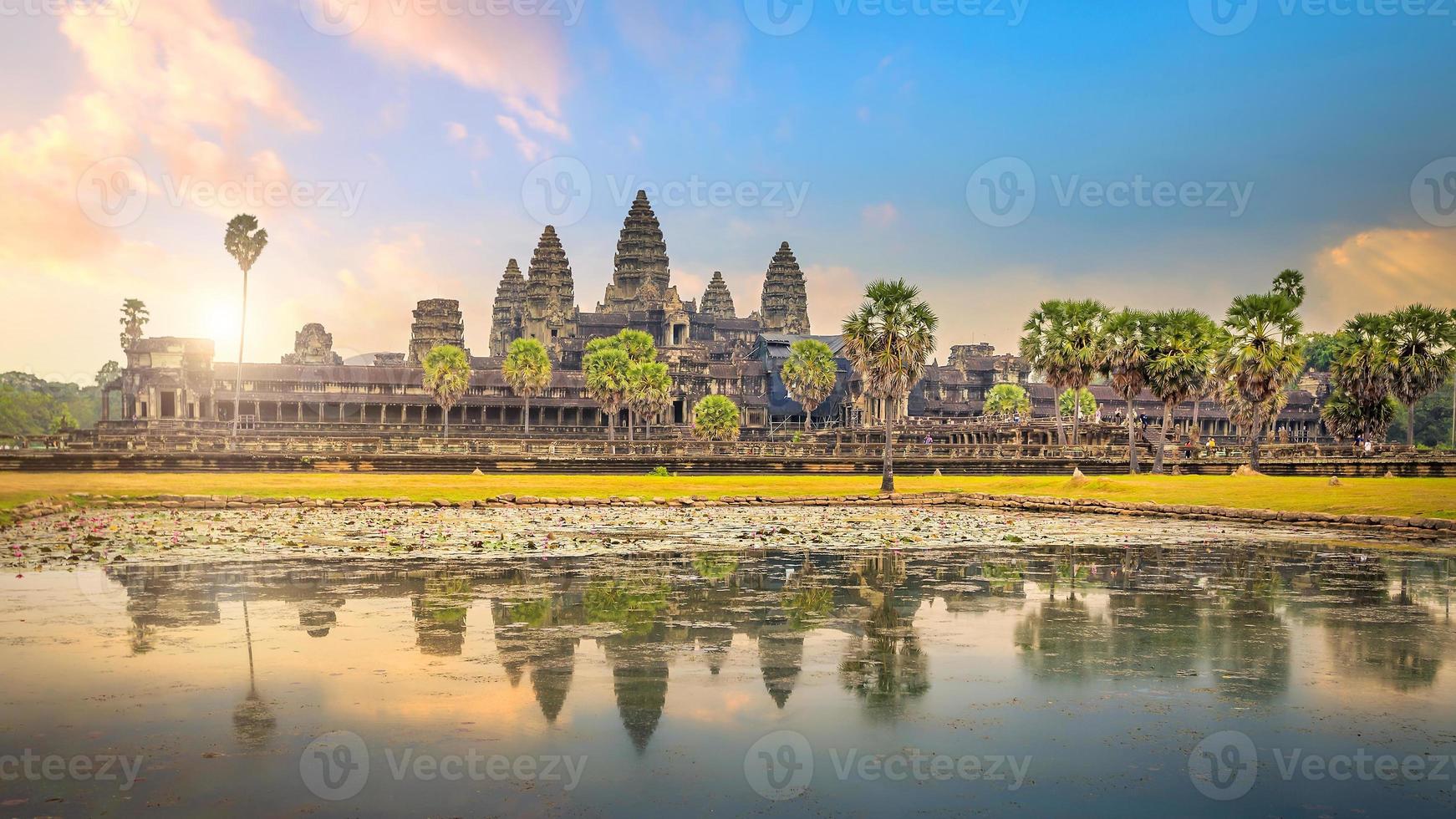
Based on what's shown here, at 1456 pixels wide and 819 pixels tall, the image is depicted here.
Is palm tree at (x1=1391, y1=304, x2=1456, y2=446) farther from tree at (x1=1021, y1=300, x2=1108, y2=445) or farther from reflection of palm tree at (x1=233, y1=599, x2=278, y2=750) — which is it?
reflection of palm tree at (x1=233, y1=599, x2=278, y2=750)

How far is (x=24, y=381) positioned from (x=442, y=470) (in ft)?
551

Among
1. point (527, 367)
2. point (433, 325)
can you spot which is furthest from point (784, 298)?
point (527, 367)

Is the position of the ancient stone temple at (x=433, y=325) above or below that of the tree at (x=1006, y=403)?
above

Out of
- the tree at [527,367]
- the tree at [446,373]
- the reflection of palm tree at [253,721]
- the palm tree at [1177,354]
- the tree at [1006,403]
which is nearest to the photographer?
the reflection of palm tree at [253,721]

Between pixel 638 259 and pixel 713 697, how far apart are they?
154900 millimetres

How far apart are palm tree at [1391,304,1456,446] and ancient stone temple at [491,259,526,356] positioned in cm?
13424

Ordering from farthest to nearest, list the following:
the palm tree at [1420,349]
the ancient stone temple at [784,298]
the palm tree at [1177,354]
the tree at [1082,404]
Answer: the ancient stone temple at [784,298], the tree at [1082,404], the palm tree at [1420,349], the palm tree at [1177,354]

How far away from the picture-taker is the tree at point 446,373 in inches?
3971

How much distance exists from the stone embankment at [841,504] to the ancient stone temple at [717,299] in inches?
5742

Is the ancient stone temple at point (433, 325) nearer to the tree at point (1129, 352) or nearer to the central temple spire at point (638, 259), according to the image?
the central temple spire at point (638, 259)

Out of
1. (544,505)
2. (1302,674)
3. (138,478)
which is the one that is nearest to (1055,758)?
(1302,674)

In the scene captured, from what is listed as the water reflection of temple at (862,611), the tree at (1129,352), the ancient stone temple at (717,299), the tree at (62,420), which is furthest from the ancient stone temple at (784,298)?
the water reflection of temple at (862,611)

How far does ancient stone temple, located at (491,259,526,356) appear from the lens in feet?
618

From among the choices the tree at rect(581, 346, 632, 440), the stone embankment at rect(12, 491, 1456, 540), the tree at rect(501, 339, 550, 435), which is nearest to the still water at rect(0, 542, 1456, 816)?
the stone embankment at rect(12, 491, 1456, 540)
